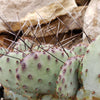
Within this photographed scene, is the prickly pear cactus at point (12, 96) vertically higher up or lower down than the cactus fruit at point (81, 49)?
lower down

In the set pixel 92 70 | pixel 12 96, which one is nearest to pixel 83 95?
pixel 92 70

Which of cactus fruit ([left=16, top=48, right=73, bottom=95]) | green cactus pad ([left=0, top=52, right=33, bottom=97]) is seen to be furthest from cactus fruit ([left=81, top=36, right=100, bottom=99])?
green cactus pad ([left=0, top=52, right=33, bottom=97])

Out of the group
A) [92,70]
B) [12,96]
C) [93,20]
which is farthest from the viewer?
[93,20]

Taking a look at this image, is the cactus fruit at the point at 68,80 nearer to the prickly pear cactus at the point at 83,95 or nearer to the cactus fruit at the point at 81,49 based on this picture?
the prickly pear cactus at the point at 83,95

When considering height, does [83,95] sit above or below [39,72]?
below

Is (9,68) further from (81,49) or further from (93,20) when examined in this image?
(93,20)

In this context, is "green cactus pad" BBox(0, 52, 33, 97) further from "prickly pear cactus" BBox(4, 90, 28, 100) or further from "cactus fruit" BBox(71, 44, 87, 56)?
"cactus fruit" BBox(71, 44, 87, 56)

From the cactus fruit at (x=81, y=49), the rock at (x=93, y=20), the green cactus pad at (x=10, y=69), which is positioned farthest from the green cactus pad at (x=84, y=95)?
the rock at (x=93, y=20)

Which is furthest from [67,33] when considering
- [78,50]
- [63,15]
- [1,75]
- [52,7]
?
[1,75]
